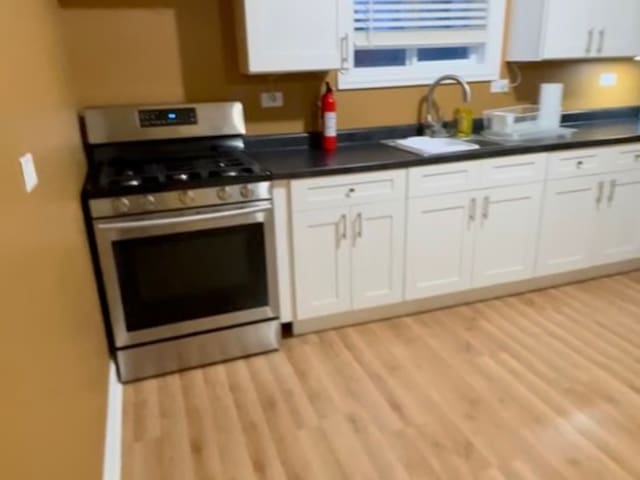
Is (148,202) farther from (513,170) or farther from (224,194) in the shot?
(513,170)

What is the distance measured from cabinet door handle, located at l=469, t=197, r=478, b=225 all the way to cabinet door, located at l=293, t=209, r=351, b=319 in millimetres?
714

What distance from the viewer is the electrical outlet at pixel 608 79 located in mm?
3665

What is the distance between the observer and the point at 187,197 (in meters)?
2.32

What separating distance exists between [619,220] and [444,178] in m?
1.31

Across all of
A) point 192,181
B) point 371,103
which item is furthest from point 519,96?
point 192,181

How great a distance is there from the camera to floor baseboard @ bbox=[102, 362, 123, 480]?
1.88m

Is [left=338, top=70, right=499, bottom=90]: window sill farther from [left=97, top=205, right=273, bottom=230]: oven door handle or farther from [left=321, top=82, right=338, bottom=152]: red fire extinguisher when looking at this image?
[left=97, top=205, right=273, bottom=230]: oven door handle

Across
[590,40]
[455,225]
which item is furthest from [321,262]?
[590,40]

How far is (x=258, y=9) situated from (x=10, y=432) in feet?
7.04

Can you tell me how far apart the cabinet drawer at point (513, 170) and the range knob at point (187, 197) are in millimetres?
1531

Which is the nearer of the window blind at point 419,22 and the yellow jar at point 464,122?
the window blind at point 419,22

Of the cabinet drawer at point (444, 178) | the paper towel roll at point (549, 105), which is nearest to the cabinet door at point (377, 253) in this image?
the cabinet drawer at point (444, 178)

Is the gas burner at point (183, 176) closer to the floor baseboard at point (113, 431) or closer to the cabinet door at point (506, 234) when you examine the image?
the floor baseboard at point (113, 431)

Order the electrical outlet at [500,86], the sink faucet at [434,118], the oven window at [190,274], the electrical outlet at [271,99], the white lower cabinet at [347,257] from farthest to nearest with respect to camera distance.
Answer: the electrical outlet at [500,86] < the sink faucet at [434,118] < the electrical outlet at [271,99] < the white lower cabinet at [347,257] < the oven window at [190,274]
